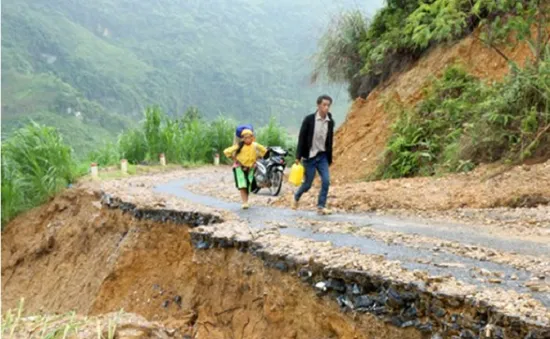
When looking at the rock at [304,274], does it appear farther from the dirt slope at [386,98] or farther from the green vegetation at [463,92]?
the dirt slope at [386,98]

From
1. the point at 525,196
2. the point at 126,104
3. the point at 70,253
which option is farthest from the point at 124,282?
the point at 126,104

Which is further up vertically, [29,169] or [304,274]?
[304,274]

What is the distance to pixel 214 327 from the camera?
670cm

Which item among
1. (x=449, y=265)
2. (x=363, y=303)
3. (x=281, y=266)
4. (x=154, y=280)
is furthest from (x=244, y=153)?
(x=363, y=303)

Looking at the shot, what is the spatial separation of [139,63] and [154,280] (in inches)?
3823

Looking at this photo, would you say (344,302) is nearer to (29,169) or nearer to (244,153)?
(244,153)

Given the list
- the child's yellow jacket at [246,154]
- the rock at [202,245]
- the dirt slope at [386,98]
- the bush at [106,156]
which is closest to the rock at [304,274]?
the rock at [202,245]

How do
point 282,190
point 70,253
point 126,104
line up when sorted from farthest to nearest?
1. point 126,104
2. point 282,190
3. point 70,253

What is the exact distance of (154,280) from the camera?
923 centimetres

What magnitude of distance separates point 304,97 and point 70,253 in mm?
79018

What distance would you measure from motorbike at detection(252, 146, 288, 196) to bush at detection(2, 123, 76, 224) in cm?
605

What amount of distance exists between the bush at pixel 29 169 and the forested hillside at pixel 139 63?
39.1m

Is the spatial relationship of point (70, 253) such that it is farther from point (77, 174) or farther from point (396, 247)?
point (396, 247)

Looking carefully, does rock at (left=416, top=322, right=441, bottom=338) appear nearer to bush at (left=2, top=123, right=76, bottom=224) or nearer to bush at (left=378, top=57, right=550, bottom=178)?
bush at (left=378, top=57, right=550, bottom=178)
